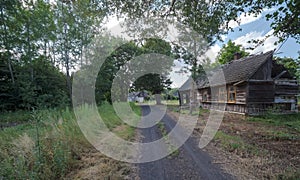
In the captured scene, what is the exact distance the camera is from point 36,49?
564 inches

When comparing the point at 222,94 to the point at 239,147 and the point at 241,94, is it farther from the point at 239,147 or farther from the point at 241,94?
the point at 239,147

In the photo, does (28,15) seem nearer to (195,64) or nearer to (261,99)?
(195,64)

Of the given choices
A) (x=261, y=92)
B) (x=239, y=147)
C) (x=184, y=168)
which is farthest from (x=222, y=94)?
(x=184, y=168)

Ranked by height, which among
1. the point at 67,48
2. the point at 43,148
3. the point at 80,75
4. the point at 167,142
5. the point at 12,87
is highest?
the point at 67,48

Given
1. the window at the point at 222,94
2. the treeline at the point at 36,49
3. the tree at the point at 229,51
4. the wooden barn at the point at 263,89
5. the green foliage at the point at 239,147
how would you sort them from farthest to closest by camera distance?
the tree at the point at 229,51
the window at the point at 222,94
the treeline at the point at 36,49
the wooden barn at the point at 263,89
the green foliage at the point at 239,147

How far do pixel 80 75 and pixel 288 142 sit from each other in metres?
14.2

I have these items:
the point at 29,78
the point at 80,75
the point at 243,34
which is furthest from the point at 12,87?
the point at 243,34

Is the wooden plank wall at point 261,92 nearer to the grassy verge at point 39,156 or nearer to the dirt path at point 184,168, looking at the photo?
the dirt path at point 184,168

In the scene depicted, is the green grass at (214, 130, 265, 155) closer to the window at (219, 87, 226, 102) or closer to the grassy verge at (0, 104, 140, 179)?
the grassy verge at (0, 104, 140, 179)

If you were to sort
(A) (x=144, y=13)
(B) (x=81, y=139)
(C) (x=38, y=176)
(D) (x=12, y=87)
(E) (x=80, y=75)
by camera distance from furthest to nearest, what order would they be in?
(E) (x=80, y=75)
(D) (x=12, y=87)
(A) (x=144, y=13)
(B) (x=81, y=139)
(C) (x=38, y=176)

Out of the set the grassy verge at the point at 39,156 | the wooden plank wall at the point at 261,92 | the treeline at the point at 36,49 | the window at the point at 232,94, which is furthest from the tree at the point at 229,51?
the grassy verge at the point at 39,156

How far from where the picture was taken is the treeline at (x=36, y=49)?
1201cm

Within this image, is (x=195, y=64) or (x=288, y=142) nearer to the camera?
(x=288, y=142)

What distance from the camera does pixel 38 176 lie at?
8.37ft
